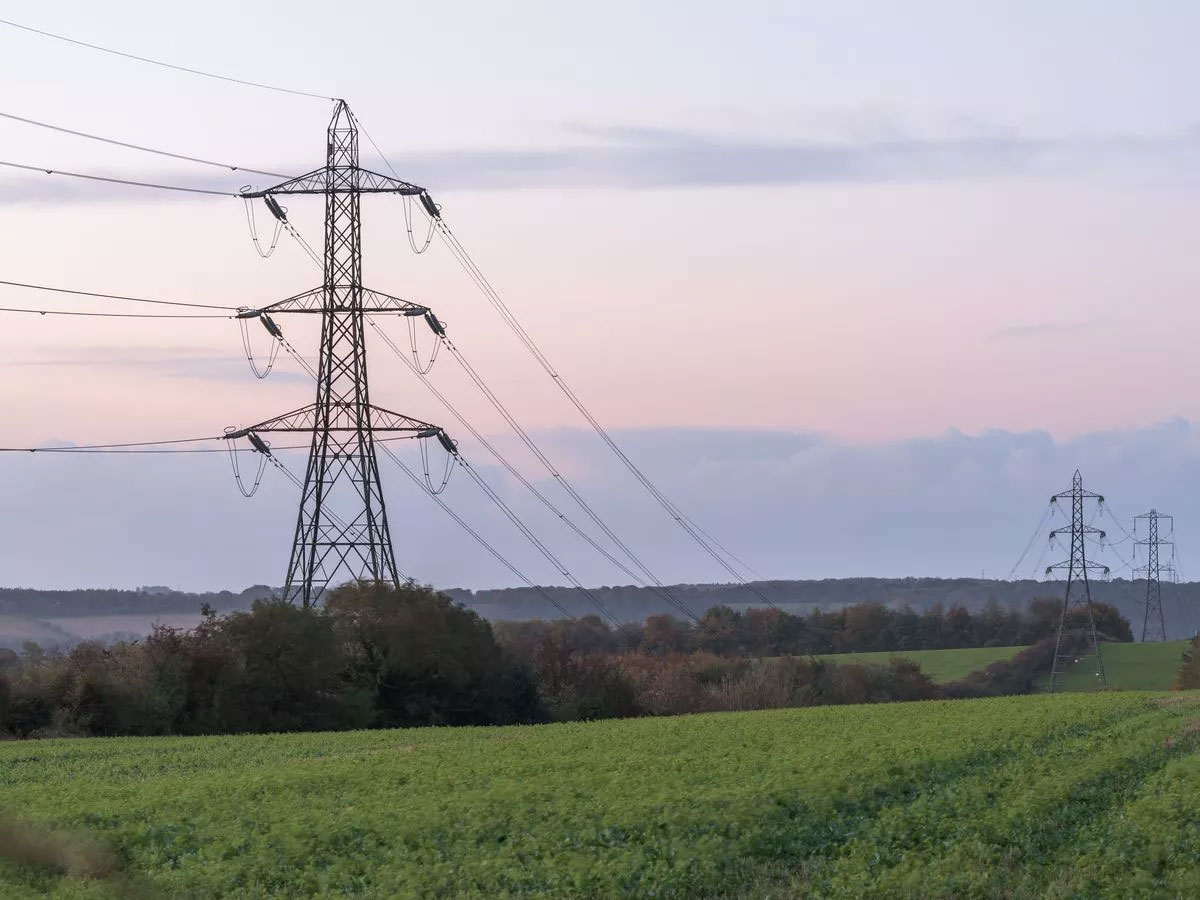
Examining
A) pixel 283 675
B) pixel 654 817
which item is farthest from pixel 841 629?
pixel 654 817

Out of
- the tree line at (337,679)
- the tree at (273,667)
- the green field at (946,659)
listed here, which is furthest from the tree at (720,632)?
the tree at (273,667)

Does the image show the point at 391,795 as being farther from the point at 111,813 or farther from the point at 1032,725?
the point at 1032,725

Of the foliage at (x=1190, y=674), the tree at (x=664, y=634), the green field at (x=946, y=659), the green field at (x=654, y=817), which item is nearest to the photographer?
the green field at (x=654, y=817)

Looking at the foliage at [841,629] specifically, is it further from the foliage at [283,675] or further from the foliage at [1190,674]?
the foliage at [283,675]

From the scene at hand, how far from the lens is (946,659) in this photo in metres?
119

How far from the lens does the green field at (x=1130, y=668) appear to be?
10081 centimetres

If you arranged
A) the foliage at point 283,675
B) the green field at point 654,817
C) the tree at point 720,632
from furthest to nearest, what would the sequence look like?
the tree at point 720,632
the foliage at point 283,675
the green field at point 654,817

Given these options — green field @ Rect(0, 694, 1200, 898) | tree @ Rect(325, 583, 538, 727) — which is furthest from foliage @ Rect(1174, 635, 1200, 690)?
green field @ Rect(0, 694, 1200, 898)

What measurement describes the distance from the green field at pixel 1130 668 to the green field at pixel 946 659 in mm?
6210

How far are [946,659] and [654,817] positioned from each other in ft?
327

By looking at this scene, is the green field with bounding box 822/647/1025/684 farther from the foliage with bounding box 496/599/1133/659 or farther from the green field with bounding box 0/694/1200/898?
the green field with bounding box 0/694/1200/898

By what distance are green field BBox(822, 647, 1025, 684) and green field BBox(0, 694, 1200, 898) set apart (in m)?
72.0

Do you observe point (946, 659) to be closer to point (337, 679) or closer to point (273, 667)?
point (337, 679)

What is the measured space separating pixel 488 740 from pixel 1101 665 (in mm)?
74608
